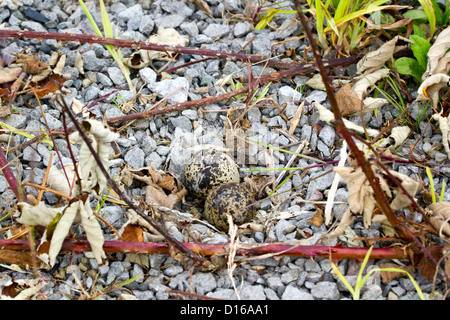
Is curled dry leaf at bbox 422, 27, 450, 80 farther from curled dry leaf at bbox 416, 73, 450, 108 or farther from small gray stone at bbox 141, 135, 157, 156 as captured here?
small gray stone at bbox 141, 135, 157, 156

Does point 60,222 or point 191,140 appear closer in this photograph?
point 60,222

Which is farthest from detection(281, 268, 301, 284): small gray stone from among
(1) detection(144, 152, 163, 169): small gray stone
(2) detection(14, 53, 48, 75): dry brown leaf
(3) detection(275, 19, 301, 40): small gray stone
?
(2) detection(14, 53, 48, 75): dry brown leaf

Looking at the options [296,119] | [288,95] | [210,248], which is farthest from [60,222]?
[288,95]

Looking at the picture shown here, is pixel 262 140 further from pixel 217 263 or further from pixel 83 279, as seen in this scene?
pixel 83 279

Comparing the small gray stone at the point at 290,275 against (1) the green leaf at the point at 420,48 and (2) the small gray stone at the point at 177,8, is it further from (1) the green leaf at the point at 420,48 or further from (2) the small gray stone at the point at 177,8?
(2) the small gray stone at the point at 177,8

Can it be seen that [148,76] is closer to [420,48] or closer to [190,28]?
[190,28]

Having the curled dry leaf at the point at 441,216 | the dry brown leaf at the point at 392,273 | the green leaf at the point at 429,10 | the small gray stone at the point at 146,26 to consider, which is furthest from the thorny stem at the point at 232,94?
the dry brown leaf at the point at 392,273
